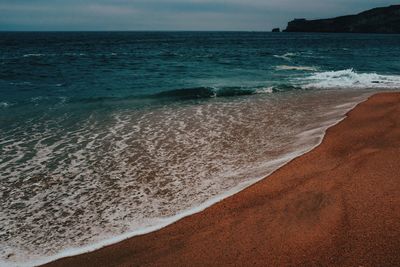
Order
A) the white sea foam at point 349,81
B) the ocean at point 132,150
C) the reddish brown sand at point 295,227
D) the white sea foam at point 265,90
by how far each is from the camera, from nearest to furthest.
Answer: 1. the reddish brown sand at point 295,227
2. the ocean at point 132,150
3. the white sea foam at point 265,90
4. the white sea foam at point 349,81

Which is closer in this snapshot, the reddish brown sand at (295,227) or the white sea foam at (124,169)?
the reddish brown sand at (295,227)

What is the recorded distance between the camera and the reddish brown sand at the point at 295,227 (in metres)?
4.22

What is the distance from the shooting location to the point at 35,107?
15.7 m

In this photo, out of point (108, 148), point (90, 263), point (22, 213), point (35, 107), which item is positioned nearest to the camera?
point (90, 263)

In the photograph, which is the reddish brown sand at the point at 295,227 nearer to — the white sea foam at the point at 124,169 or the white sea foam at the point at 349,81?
the white sea foam at the point at 124,169

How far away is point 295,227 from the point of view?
4.77 m

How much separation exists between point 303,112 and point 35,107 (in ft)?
38.0

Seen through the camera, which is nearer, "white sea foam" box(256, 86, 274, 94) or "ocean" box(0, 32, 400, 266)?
"ocean" box(0, 32, 400, 266)

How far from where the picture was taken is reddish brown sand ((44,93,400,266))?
13.8 feet

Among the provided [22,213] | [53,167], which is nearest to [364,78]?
[53,167]

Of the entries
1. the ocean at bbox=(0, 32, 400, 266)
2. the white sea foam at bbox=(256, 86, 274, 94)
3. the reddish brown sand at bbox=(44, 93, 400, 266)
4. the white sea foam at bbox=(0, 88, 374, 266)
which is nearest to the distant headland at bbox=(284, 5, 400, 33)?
the white sea foam at bbox=(256, 86, 274, 94)

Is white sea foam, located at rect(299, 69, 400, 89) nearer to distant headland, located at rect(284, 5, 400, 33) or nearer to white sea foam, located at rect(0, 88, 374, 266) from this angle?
white sea foam, located at rect(0, 88, 374, 266)

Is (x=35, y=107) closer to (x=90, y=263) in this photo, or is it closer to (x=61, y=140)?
(x=61, y=140)

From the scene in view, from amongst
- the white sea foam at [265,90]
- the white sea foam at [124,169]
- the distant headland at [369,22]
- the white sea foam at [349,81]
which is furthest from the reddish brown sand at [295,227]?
the distant headland at [369,22]
